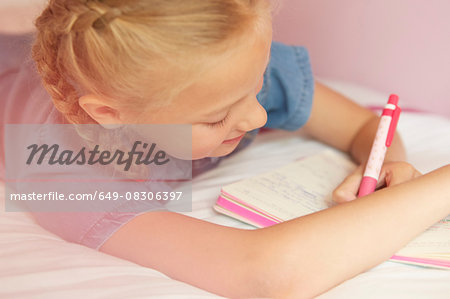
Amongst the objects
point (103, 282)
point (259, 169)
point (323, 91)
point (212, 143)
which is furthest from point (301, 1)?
point (103, 282)

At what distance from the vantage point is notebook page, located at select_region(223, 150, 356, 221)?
0.72 m

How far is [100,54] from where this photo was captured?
0.54 m

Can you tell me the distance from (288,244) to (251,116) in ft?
0.53

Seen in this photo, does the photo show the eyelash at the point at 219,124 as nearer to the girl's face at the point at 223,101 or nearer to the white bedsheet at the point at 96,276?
the girl's face at the point at 223,101

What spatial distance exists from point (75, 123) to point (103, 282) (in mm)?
218

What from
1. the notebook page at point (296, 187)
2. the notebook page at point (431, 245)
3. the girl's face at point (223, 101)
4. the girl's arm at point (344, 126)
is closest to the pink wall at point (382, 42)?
the girl's arm at point (344, 126)

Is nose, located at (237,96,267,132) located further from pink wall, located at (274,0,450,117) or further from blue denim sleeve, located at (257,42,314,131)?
pink wall, located at (274,0,450,117)

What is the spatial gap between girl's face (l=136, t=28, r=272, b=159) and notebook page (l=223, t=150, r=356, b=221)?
123 millimetres

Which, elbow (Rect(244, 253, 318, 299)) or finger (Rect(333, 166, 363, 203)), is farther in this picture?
finger (Rect(333, 166, 363, 203))

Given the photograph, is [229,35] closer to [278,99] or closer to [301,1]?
[278,99]

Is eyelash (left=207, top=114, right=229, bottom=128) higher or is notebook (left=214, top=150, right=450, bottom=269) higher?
eyelash (left=207, top=114, right=229, bottom=128)

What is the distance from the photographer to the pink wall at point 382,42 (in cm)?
125

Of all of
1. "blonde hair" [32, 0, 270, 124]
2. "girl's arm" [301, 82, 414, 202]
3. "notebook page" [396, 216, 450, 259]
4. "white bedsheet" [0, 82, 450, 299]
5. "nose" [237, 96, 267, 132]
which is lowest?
"white bedsheet" [0, 82, 450, 299]

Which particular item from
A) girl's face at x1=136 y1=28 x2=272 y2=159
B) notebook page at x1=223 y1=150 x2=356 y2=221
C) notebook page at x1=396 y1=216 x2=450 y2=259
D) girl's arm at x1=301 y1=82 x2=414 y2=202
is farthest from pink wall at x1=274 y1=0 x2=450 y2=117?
girl's face at x1=136 y1=28 x2=272 y2=159
